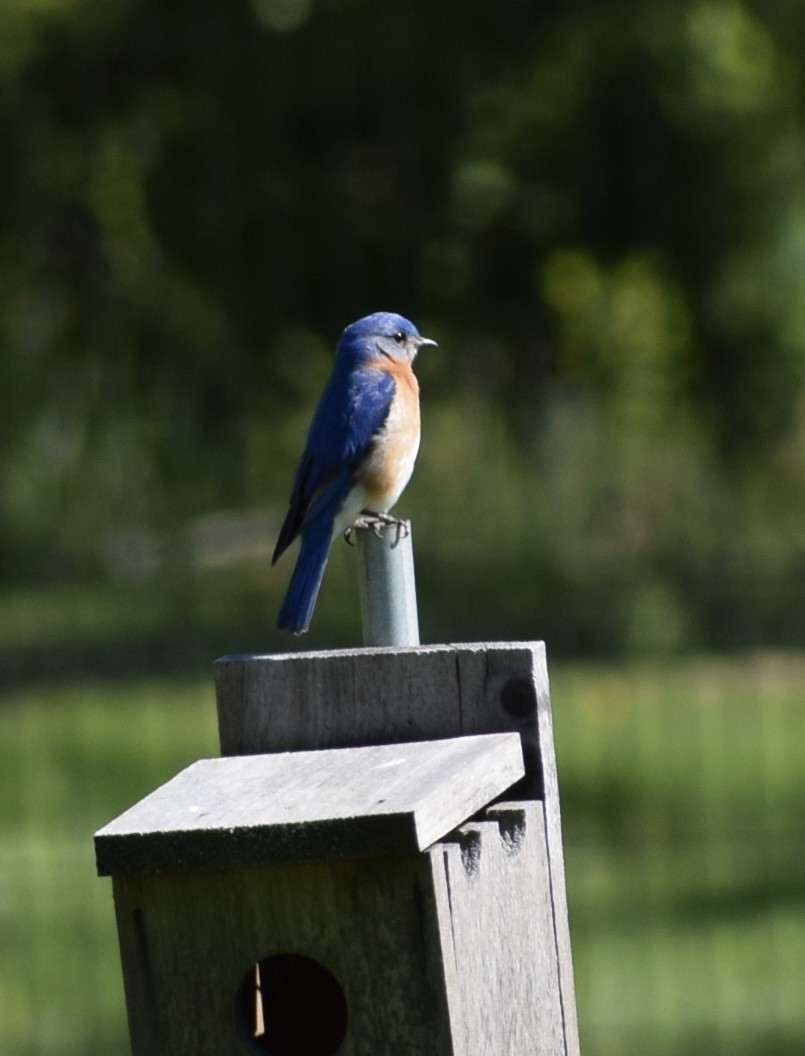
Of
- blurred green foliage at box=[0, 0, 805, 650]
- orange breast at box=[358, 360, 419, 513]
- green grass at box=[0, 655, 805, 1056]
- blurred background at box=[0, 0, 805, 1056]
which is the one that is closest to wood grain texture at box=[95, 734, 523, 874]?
orange breast at box=[358, 360, 419, 513]

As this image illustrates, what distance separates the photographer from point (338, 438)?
3.97 meters

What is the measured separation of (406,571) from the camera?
2656mm

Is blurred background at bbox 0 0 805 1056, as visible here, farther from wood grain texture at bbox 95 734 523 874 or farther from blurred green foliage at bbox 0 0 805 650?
wood grain texture at bbox 95 734 523 874

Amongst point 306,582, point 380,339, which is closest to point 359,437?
point 380,339

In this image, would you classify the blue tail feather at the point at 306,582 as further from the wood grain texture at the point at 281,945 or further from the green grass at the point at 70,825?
the green grass at the point at 70,825

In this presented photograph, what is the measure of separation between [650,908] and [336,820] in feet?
15.8

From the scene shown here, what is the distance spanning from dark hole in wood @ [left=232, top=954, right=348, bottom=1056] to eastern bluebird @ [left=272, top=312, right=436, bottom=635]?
1.13 m

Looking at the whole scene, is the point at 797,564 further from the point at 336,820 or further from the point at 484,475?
the point at 336,820

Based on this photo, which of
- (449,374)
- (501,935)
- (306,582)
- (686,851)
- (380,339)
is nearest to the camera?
(501,935)

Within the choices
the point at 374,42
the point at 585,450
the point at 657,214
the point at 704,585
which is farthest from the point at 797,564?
the point at 374,42

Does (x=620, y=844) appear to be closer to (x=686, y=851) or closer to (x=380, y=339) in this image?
(x=686, y=851)

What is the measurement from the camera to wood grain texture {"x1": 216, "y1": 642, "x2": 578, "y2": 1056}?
2.56 meters

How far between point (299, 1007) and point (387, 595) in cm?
56

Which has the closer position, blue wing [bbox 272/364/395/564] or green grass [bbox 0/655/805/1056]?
blue wing [bbox 272/364/395/564]
